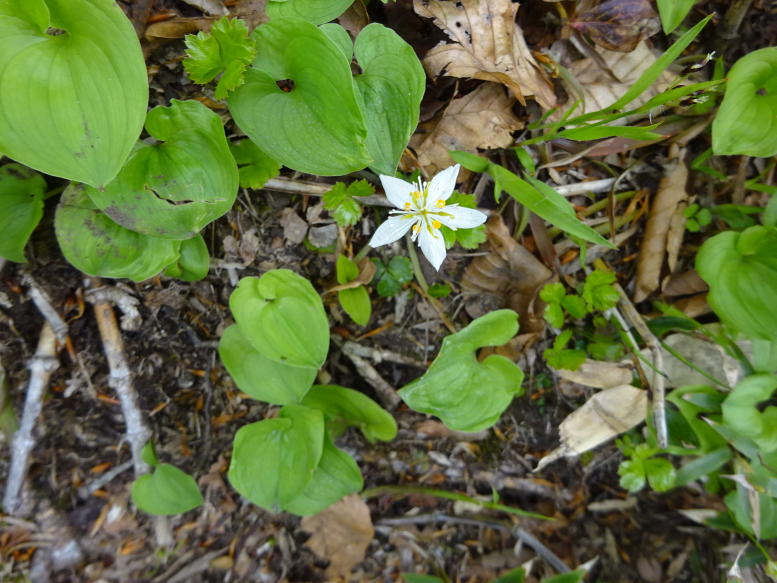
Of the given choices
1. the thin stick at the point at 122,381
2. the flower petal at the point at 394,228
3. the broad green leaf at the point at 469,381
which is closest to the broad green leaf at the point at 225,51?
the flower petal at the point at 394,228

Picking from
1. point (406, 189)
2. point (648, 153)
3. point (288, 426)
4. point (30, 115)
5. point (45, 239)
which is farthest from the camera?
point (648, 153)

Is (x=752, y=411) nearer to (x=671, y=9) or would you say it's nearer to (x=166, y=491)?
(x=671, y=9)

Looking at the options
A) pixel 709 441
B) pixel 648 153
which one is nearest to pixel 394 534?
pixel 709 441

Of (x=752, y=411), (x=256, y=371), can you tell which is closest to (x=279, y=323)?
(x=256, y=371)

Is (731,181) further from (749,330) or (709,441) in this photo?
(709,441)

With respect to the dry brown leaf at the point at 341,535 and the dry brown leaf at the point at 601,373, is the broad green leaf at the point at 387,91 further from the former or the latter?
the dry brown leaf at the point at 341,535

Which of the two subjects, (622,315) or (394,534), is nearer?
(622,315)
